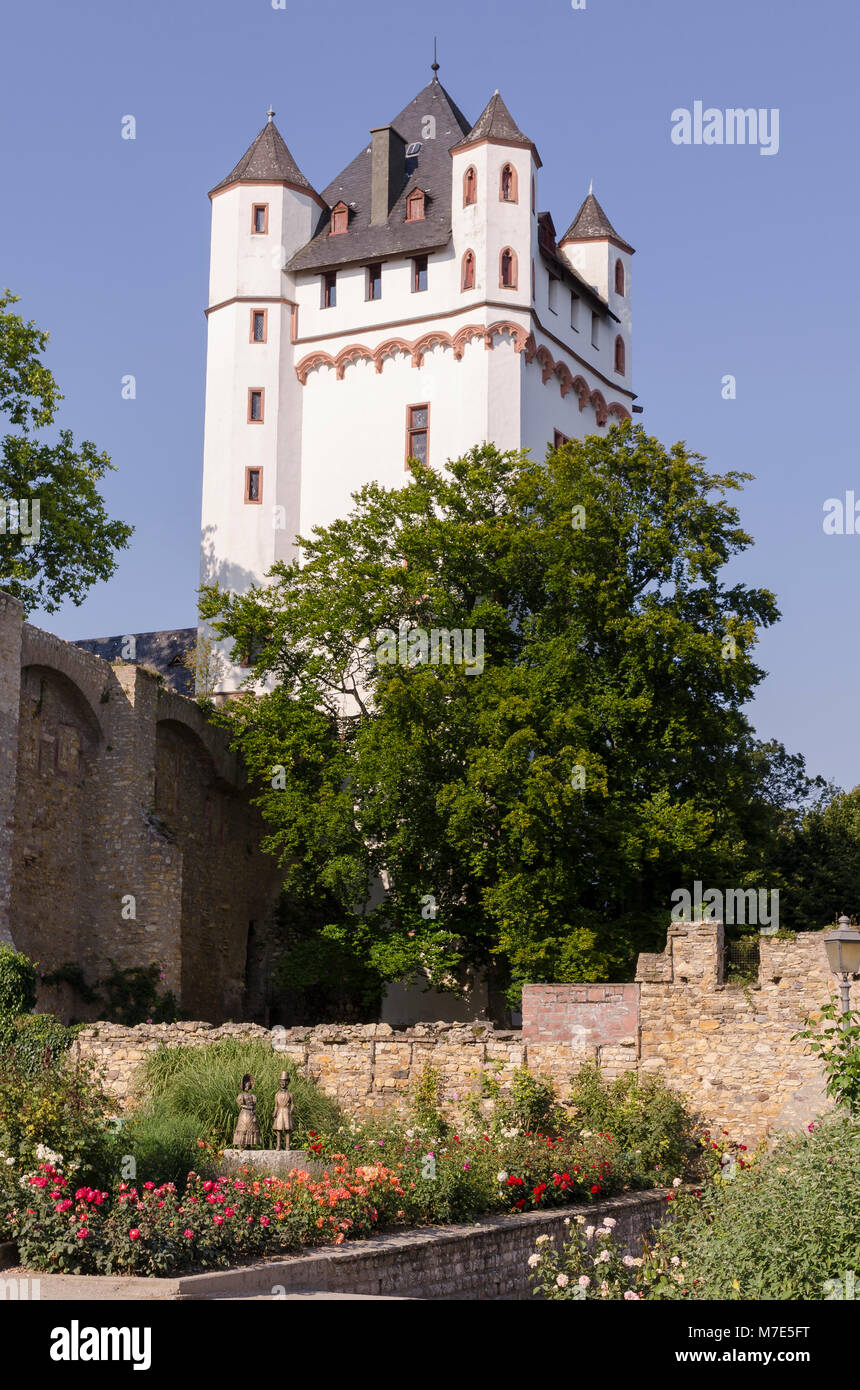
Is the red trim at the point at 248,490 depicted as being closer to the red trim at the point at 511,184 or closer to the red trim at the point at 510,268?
the red trim at the point at 510,268

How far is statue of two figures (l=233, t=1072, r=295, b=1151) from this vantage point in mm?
16641

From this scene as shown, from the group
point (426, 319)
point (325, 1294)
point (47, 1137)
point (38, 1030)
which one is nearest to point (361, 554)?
point (426, 319)

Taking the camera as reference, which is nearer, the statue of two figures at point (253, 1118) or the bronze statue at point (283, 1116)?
the statue of two figures at point (253, 1118)

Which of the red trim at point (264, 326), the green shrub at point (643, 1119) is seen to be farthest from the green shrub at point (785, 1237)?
the red trim at point (264, 326)

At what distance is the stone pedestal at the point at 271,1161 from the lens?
1562 cm

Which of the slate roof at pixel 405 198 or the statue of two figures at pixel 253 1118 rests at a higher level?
the slate roof at pixel 405 198

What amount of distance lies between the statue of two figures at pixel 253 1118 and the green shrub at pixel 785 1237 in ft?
17.8

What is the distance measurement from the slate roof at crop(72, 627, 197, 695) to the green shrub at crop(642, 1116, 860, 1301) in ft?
100

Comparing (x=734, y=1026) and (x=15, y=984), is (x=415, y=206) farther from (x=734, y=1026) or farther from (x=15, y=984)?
(x=734, y=1026)

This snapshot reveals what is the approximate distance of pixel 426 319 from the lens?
39625mm

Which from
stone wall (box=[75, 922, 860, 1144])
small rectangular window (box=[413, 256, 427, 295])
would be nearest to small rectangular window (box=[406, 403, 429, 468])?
small rectangular window (box=[413, 256, 427, 295])

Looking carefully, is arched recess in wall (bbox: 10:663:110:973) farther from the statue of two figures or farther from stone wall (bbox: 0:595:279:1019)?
the statue of two figures
